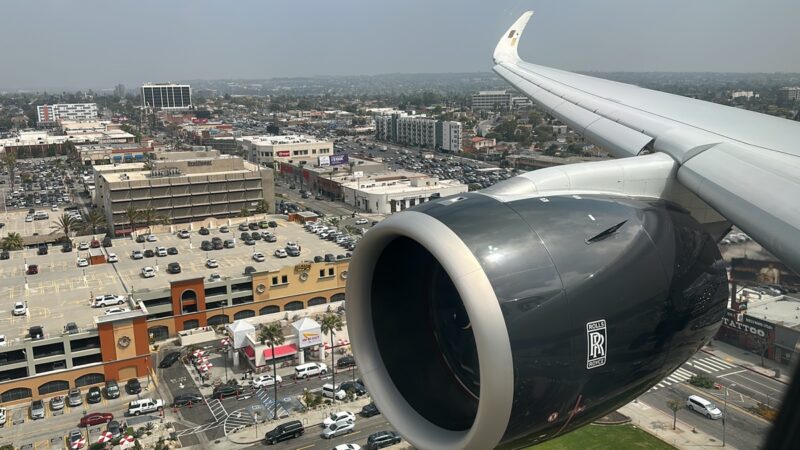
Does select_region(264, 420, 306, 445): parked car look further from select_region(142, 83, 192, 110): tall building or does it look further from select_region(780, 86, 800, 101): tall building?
select_region(142, 83, 192, 110): tall building

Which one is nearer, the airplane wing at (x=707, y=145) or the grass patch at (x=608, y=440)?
the airplane wing at (x=707, y=145)

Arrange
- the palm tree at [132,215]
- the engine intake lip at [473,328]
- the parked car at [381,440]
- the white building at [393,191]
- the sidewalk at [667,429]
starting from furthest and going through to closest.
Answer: the white building at [393,191] < the palm tree at [132,215] < the parked car at [381,440] < the sidewalk at [667,429] < the engine intake lip at [473,328]

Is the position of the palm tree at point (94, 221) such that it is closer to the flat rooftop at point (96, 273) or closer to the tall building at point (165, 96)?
the flat rooftop at point (96, 273)

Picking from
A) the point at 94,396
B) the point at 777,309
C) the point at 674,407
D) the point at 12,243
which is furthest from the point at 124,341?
the point at 777,309

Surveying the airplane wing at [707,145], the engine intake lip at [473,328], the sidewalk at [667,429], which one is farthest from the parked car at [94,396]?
the engine intake lip at [473,328]

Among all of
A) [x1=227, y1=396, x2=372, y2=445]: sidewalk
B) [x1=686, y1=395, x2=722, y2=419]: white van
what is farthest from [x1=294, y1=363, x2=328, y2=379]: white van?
[x1=686, y1=395, x2=722, y2=419]: white van

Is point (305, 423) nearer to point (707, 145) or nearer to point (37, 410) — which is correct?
point (37, 410)

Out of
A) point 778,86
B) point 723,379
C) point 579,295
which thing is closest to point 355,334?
point 579,295

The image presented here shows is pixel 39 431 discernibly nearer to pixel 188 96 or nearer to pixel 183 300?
pixel 183 300
